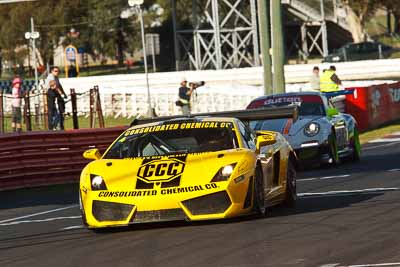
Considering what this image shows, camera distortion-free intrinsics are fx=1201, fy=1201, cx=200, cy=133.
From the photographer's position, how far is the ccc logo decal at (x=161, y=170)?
11.6 metres

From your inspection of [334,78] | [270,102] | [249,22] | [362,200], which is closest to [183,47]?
[249,22]

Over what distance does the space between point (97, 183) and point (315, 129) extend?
891cm

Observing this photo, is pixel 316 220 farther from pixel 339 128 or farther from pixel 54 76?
pixel 54 76

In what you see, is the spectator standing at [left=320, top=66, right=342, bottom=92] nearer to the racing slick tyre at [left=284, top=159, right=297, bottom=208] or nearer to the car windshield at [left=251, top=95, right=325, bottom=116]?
the car windshield at [left=251, top=95, right=325, bottom=116]

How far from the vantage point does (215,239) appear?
34.8 feet

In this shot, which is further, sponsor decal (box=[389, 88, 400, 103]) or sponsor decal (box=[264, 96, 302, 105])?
sponsor decal (box=[389, 88, 400, 103])

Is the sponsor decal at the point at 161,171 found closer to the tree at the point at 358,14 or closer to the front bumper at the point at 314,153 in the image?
the front bumper at the point at 314,153

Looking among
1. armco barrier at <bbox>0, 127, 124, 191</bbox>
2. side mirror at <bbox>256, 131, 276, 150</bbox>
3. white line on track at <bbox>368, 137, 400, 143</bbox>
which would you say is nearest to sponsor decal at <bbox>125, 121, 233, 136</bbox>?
side mirror at <bbox>256, 131, 276, 150</bbox>

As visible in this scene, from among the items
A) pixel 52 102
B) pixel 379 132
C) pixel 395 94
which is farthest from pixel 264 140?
pixel 395 94


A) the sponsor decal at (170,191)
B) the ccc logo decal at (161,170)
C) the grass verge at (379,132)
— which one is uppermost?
the ccc logo decal at (161,170)

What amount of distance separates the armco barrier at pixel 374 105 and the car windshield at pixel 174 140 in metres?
19.1

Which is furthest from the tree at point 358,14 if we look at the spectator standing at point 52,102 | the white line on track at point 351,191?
the white line on track at point 351,191

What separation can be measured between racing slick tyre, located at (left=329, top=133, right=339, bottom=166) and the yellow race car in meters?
7.32

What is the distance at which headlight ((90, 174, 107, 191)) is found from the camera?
11724 mm
